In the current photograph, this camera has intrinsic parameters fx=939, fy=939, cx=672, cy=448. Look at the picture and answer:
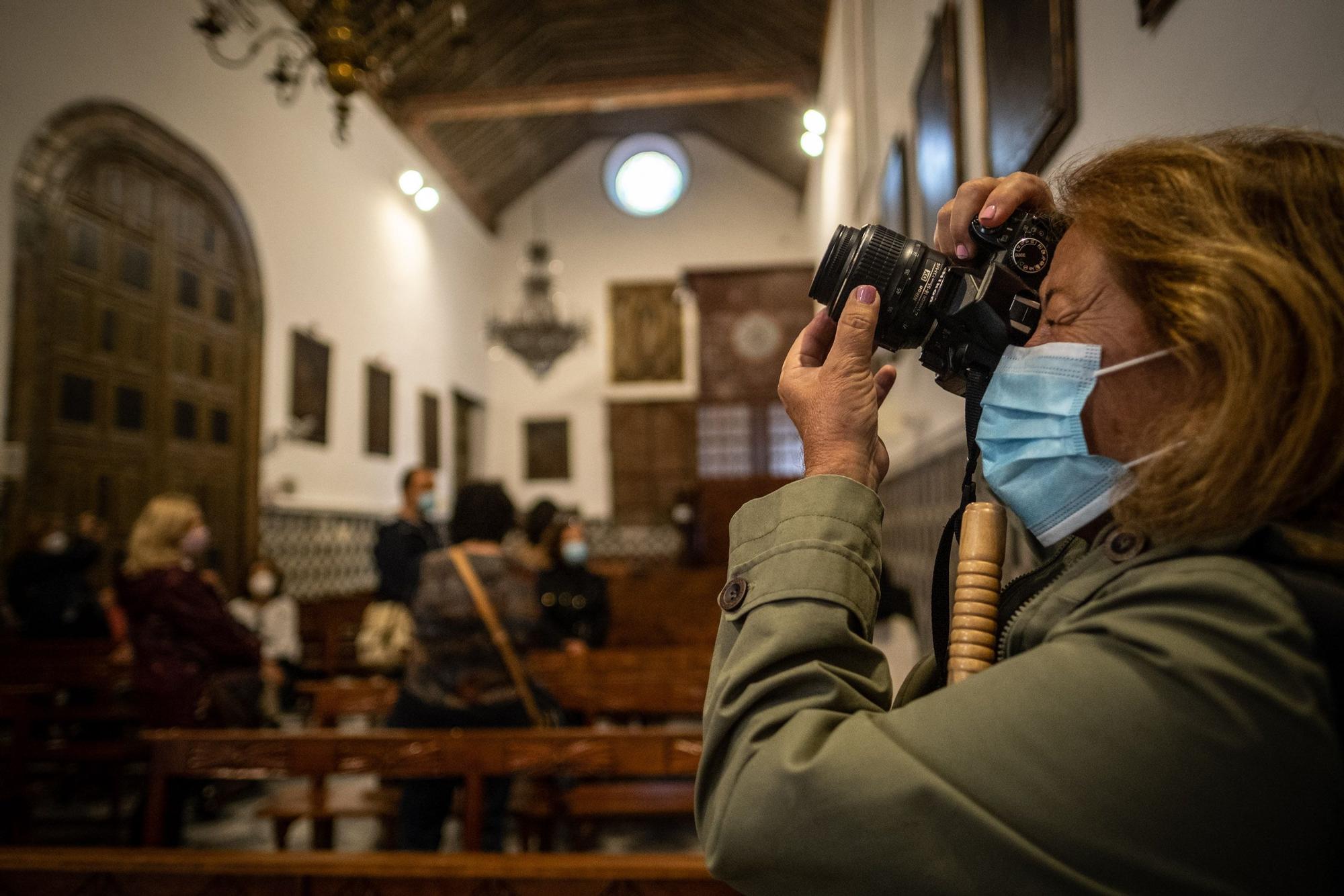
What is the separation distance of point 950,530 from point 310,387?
917 cm

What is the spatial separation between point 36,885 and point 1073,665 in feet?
7.20

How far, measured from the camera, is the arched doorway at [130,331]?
589 centimetres

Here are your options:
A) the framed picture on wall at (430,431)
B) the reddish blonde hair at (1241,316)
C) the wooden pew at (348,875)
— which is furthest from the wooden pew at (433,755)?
the framed picture on wall at (430,431)

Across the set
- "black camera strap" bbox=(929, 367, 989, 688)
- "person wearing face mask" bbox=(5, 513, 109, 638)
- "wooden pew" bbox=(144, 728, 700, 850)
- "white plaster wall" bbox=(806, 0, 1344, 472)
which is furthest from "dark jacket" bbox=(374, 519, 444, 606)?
"black camera strap" bbox=(929, 367, 989, 688)

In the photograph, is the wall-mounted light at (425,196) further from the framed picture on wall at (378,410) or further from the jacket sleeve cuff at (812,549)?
the jacket sleeve cuff at (812,549)

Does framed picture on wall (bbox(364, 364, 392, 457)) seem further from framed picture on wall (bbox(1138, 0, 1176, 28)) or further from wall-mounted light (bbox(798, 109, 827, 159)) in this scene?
framed picture on wall (bbox(1138, 0, 1176, 28))

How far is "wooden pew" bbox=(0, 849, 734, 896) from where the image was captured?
1907mm

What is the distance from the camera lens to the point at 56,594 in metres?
5.54

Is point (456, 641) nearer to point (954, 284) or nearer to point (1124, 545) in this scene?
point (954, 284)

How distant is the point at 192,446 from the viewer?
7656 millimetres

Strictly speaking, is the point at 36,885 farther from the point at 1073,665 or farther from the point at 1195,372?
the point at 1195,372

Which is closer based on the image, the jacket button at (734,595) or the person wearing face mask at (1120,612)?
the person wearing face mask at (1120,612)

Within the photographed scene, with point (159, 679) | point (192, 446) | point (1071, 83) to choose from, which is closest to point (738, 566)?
point (1071, 83)

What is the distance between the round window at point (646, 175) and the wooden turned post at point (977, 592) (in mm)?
15554
